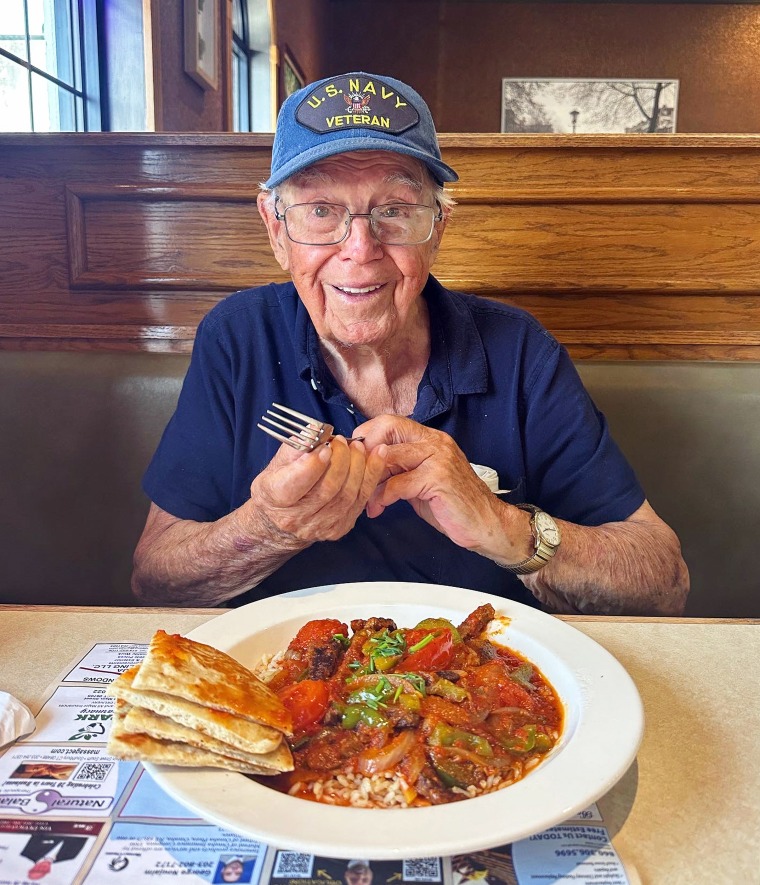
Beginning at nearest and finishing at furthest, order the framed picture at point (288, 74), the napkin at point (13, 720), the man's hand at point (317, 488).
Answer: the napkin at point (13, 720)
the man's hand at point (317, 488)
the framed picture at point (288, 74)

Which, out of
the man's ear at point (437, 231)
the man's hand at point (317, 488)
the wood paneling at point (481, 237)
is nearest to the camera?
the man's hand at point (317, 488)

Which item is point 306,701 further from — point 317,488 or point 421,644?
point 317,488

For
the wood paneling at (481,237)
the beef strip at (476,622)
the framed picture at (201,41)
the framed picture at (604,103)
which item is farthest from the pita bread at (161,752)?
the framed picture at (604,103)

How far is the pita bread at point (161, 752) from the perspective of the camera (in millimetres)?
672

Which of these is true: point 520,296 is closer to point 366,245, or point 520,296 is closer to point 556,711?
point 366,245

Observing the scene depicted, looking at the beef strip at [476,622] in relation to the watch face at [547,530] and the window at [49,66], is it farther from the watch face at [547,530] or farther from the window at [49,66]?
the window at [49,66]

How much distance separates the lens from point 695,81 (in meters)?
8.22

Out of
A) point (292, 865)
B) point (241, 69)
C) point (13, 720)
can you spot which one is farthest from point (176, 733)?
point (241, 69)

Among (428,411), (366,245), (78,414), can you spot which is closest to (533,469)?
(428,411)

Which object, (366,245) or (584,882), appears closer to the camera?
(584,882)

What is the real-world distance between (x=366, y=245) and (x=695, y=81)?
8627mm

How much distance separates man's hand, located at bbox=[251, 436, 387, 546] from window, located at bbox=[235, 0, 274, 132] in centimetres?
482

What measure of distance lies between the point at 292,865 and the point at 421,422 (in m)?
0.92

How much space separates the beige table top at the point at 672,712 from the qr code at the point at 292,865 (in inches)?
11.7
